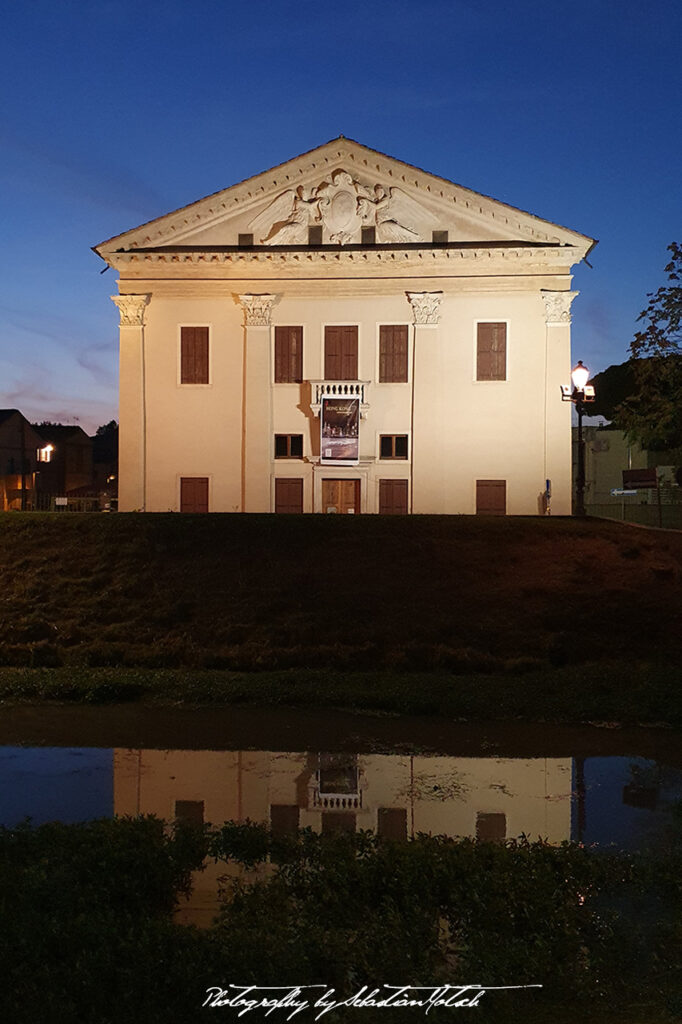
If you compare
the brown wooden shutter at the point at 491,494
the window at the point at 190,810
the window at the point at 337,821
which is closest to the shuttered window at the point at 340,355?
the brown wooden shutter at the point at 491,494

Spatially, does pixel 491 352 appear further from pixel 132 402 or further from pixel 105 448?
pixel 105 448

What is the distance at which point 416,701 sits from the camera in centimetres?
1441

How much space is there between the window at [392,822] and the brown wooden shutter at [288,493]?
2657cm

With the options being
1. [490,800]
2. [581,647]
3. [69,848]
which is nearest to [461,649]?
[581,647]

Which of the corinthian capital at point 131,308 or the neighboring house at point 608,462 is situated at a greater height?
the corinthian capital at point 131,308

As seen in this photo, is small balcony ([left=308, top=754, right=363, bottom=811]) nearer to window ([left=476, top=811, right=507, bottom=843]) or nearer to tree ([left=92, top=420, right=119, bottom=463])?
window ([left=476, top=811, right=507, bottom=843])

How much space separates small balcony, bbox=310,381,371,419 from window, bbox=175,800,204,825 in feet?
86.4

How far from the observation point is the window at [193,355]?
3669 cm

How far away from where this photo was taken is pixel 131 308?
120 ft

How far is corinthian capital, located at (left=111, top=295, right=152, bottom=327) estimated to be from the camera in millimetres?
36562

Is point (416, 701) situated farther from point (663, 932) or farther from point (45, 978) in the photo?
point (45, 978)

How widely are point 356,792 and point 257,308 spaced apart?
28.1 meters

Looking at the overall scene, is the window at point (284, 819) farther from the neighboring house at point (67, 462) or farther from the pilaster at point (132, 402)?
the neighboring house at point (67, 462)

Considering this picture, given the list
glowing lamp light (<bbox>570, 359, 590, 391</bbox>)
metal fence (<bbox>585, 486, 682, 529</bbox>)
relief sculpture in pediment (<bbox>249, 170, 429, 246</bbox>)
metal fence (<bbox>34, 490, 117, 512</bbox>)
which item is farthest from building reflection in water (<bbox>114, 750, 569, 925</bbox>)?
metal fence (<bbox>34, 490, 117, 512</bbox>)
